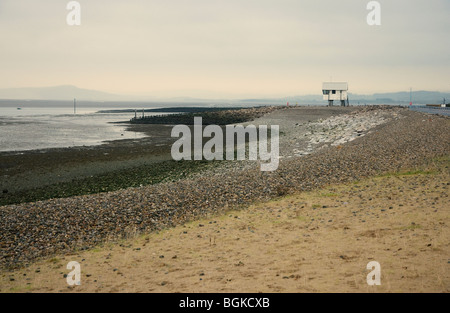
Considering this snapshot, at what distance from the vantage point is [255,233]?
1223 centimetres

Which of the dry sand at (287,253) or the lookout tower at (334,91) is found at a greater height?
the lookout tower at (334,91)

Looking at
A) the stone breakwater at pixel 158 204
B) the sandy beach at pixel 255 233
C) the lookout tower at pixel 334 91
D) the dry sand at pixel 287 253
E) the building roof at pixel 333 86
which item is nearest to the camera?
the dry sand at pixel 287 253

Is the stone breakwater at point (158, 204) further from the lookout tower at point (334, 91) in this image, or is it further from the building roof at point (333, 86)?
the lookout tower at point (334, 91)

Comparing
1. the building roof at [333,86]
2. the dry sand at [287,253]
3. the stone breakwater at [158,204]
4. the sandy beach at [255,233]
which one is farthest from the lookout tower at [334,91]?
the dry sand at [287,253]

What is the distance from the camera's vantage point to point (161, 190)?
1842cm

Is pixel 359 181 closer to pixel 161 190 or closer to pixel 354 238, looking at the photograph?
pixel 354 238

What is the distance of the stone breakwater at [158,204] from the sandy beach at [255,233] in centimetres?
6

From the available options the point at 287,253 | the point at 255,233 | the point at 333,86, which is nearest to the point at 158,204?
the point at 255,233

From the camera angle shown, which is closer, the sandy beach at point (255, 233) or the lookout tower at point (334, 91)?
the sandy beach at point (255, 233)

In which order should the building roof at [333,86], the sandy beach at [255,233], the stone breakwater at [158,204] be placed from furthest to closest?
the building roof at [333,86], the stone breakwater at [158,204], the sandy beach at [255,233]

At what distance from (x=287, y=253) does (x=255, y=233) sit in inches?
86.7

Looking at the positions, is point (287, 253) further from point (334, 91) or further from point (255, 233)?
point (334, 91)

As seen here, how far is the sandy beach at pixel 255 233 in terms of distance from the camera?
8.69 metres

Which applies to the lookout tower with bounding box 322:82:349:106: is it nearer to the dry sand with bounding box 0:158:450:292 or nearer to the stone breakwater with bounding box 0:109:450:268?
the stone breakwater with bounding box 0:109:450:268
